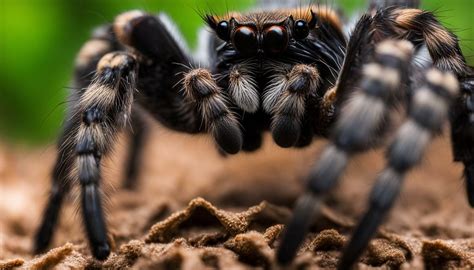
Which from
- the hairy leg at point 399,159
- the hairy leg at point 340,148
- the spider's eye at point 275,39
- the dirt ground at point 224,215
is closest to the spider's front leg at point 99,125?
the dirt ground at point 224,215

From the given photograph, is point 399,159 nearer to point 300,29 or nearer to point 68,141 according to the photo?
point 300,29

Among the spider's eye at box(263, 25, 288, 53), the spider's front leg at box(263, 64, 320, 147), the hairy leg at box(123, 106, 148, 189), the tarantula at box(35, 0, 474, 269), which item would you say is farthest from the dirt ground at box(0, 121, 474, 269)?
the spider's eye at box(263, 25, 288, 53)

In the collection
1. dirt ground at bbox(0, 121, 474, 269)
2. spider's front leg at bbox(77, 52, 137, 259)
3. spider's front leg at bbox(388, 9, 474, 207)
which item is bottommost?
dirt ground at bbox(0, 121, 474, 269)

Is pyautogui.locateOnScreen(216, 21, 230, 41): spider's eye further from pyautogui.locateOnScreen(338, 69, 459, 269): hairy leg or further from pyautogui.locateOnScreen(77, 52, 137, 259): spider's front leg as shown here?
pyautogui.locateOnScreen(338, 69, 459, 269): hairy leg

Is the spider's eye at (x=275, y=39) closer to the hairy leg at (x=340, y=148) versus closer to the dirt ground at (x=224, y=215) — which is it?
the dirt ground at (x=224, y=215)

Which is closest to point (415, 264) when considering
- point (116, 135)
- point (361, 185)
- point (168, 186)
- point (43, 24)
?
point (116, 135)

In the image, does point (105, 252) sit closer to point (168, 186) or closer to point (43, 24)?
point (168, 186)
